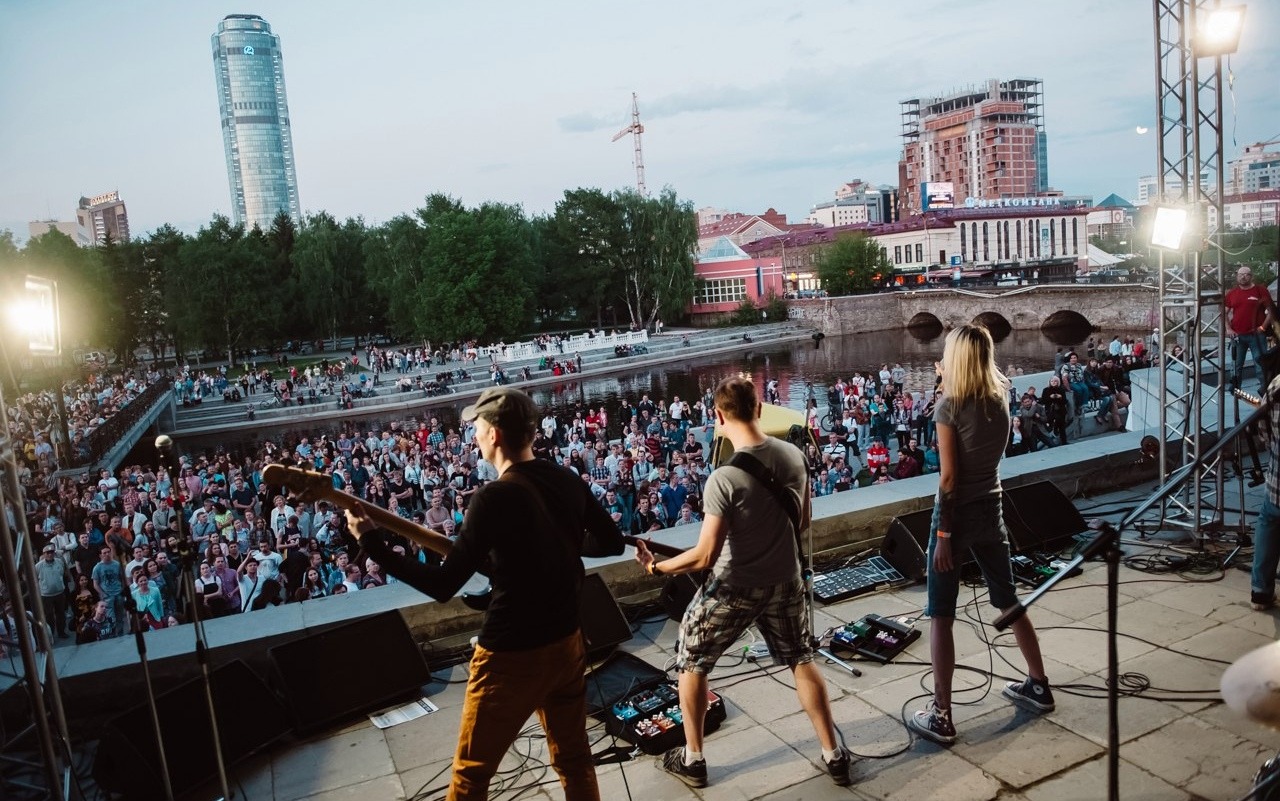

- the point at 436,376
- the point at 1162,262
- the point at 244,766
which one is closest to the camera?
the point at 244,766

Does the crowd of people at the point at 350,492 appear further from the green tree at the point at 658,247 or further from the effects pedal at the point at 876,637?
the green tree at the point at 658,247

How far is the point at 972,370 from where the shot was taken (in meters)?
3.10

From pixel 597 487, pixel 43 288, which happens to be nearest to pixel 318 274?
pixel 597 487

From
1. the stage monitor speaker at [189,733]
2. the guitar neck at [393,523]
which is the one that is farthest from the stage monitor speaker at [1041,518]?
the stage monitor speaker at [189,733]

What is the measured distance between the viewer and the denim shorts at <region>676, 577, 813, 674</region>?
9.49ft

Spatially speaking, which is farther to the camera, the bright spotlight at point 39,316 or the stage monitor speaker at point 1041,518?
the stage monitor speaker at point 1041,518

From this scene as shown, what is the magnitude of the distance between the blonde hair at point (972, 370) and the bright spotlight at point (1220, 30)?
3403 millimetres

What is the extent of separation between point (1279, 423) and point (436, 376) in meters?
36.2

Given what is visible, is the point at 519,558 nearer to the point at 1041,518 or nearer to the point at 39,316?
the point at 39,316

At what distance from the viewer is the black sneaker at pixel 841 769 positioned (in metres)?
2.97

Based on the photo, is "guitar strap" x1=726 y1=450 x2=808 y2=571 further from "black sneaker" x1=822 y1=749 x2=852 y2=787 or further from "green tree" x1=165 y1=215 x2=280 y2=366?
"green tree" x1=165 y1=215 x2=280 y2=366

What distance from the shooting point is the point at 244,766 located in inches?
134

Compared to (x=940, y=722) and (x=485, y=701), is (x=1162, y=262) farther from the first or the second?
(x=485, y=701)

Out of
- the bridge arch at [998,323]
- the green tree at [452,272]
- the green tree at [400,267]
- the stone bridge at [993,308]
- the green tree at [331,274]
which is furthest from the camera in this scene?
the green tree at [331,274]
